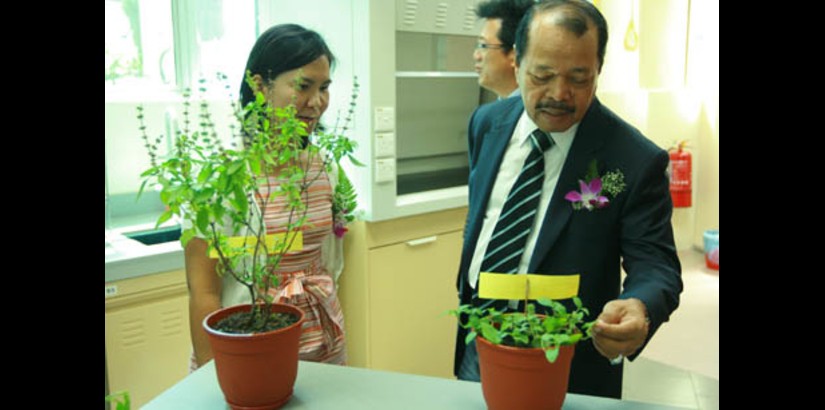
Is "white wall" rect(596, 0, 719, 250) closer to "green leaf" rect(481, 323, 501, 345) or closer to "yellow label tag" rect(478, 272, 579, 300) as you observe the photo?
"yellow label tag" rect(478, 272, 579, 300)

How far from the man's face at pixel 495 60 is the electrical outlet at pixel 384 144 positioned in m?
0.42

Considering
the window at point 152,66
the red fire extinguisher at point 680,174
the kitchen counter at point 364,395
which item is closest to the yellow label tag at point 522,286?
the kitchen counter at point 364,395

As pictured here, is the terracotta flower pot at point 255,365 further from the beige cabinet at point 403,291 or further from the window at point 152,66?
the window at point 152,66

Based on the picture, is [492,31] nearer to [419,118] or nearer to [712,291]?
[419,118]

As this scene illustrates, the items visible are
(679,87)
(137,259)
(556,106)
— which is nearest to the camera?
(556,106)

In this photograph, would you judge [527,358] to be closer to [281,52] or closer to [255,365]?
[255,365]

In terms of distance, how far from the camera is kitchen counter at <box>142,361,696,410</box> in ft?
3.42

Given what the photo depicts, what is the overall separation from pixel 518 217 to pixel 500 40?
40.4 inches

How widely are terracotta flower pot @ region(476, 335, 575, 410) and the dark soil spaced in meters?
0.32

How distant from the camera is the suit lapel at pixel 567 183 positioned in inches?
49.8

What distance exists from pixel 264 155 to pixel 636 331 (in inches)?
24.0

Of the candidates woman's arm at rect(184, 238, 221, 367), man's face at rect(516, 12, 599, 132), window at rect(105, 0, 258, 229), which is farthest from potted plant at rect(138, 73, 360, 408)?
window at rect(105, 0, 258, 229)

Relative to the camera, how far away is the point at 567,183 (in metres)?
1.28

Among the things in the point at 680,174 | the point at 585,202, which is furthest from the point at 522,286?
the point at 680,174
